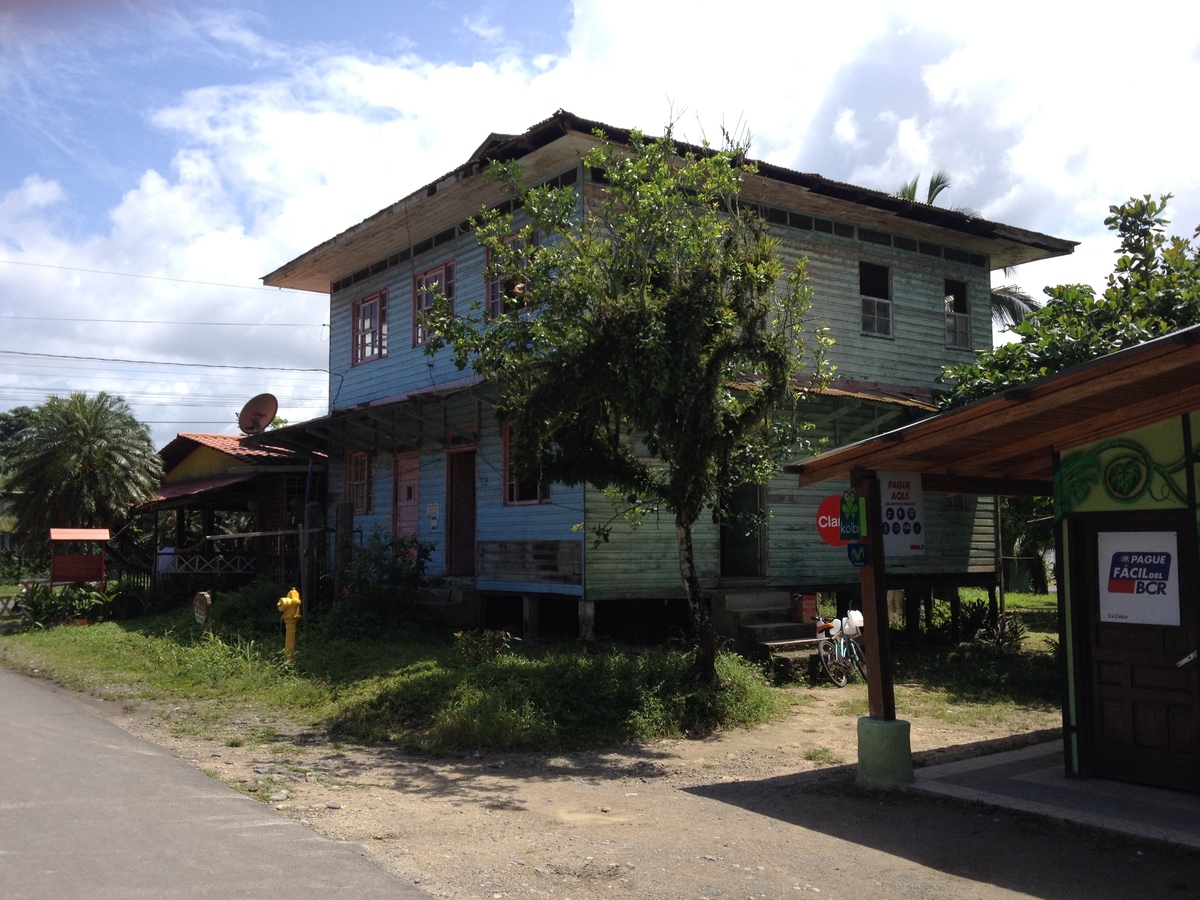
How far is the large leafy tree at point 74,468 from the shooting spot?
83.7ft

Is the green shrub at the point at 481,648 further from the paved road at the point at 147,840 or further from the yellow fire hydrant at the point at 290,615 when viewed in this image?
the paved road at the point at 147,840

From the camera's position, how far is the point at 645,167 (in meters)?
11.1

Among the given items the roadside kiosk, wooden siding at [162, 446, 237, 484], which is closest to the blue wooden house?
wooden siding at [162, 446, 237, 484]

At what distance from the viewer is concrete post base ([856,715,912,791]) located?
8.07m

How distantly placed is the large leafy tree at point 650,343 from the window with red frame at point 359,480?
368 inches

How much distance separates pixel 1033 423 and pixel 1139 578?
147 centimetres

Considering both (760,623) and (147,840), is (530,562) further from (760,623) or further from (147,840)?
(147,840)

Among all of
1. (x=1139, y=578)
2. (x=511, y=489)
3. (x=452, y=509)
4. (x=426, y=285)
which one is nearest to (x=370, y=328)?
(x=426, y=285)

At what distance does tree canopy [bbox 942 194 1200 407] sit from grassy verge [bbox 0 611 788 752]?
608 centimetres

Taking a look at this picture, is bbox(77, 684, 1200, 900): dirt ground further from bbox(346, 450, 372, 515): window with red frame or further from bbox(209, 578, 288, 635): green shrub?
bbox(346, 450, 372, 515): window with red frame

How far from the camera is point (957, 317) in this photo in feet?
65.0

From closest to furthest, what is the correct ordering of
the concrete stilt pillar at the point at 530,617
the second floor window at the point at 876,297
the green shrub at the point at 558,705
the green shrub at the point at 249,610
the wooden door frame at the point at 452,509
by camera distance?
the green shrub at the point at 558,705 → the concrete stilt pillar at the point at 530,617 → the green shrub at the point at 249,610 → the wooden door frame at the point at 452,509 → the second floor window at the point at 876,297

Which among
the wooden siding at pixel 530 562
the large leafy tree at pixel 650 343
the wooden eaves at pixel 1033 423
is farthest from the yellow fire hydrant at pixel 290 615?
the wooden eaves at pixel 1033 423

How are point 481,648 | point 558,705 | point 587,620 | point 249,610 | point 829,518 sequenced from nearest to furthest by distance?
point 558,705 < point 481,648 < point 829,518 < point 587,620 < point 249,610
